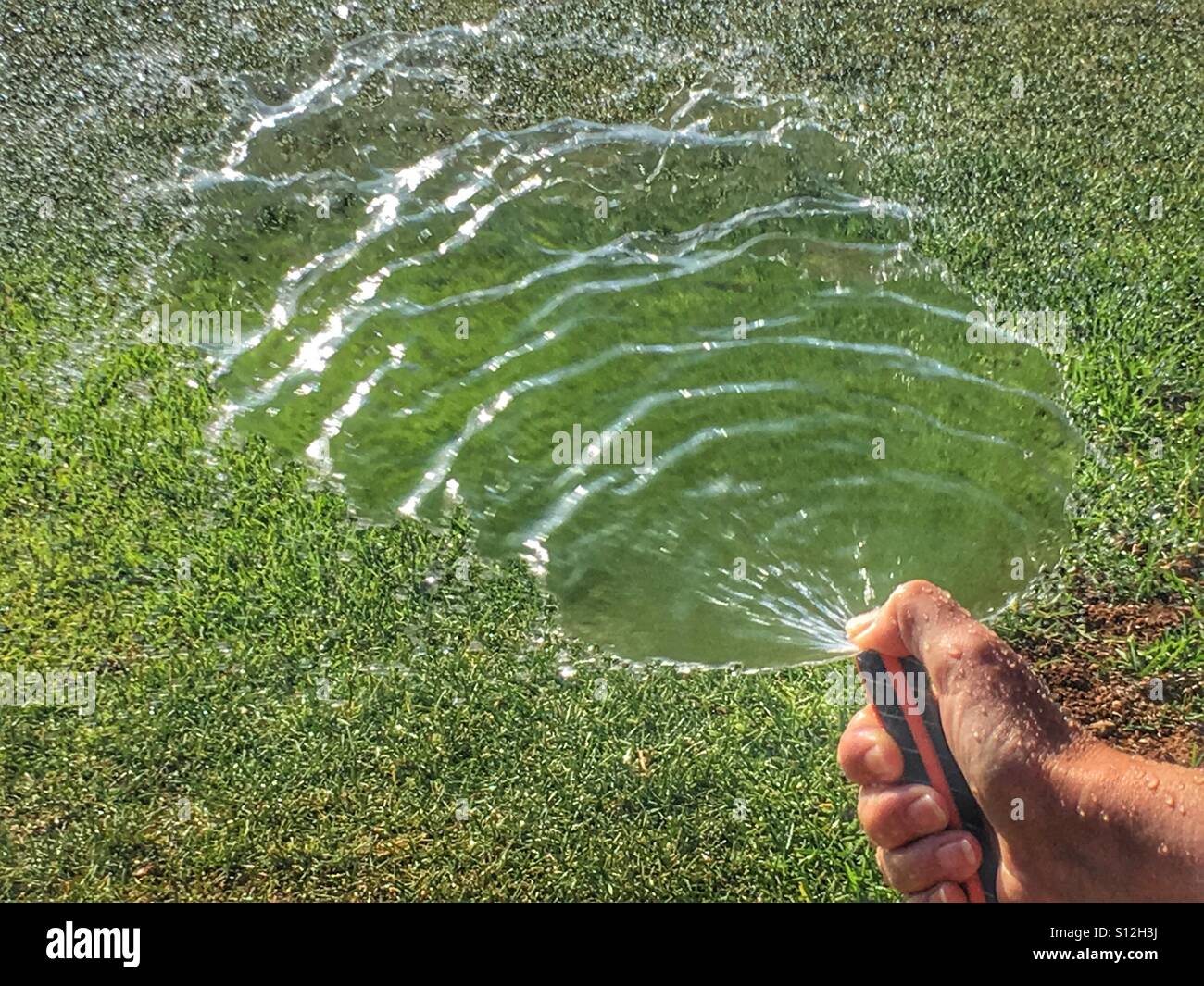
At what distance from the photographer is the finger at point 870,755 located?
270cm

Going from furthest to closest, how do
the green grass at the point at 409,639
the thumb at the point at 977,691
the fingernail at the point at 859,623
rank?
the fingernail at the point at 859,623
the green grass at the point at 409,639
the thumb at the point at 977,691

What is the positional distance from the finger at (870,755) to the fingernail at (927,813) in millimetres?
82

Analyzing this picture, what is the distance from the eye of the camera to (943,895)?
2.72m

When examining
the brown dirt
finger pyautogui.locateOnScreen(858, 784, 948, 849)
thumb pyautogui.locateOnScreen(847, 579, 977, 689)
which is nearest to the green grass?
the brown dirt

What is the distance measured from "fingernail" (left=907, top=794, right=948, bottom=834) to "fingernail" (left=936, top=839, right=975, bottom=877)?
0.06m

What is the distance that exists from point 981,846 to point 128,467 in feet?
8.35

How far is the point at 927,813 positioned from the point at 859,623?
58 cm

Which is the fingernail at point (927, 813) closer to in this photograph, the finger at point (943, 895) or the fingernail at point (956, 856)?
the fingernail at point (956, 856)

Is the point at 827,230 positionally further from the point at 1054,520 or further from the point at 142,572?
the point at 142,572

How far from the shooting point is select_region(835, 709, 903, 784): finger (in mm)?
2703

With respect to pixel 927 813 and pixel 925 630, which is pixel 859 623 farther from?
pixel 927 813

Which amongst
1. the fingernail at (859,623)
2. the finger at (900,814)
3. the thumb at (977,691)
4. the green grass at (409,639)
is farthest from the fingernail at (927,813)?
the fingernail at (859,623)

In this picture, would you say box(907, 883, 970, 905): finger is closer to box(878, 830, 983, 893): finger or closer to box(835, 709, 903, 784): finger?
box(878, 830, 983, 893): finger

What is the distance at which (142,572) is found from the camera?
10.6 ft
